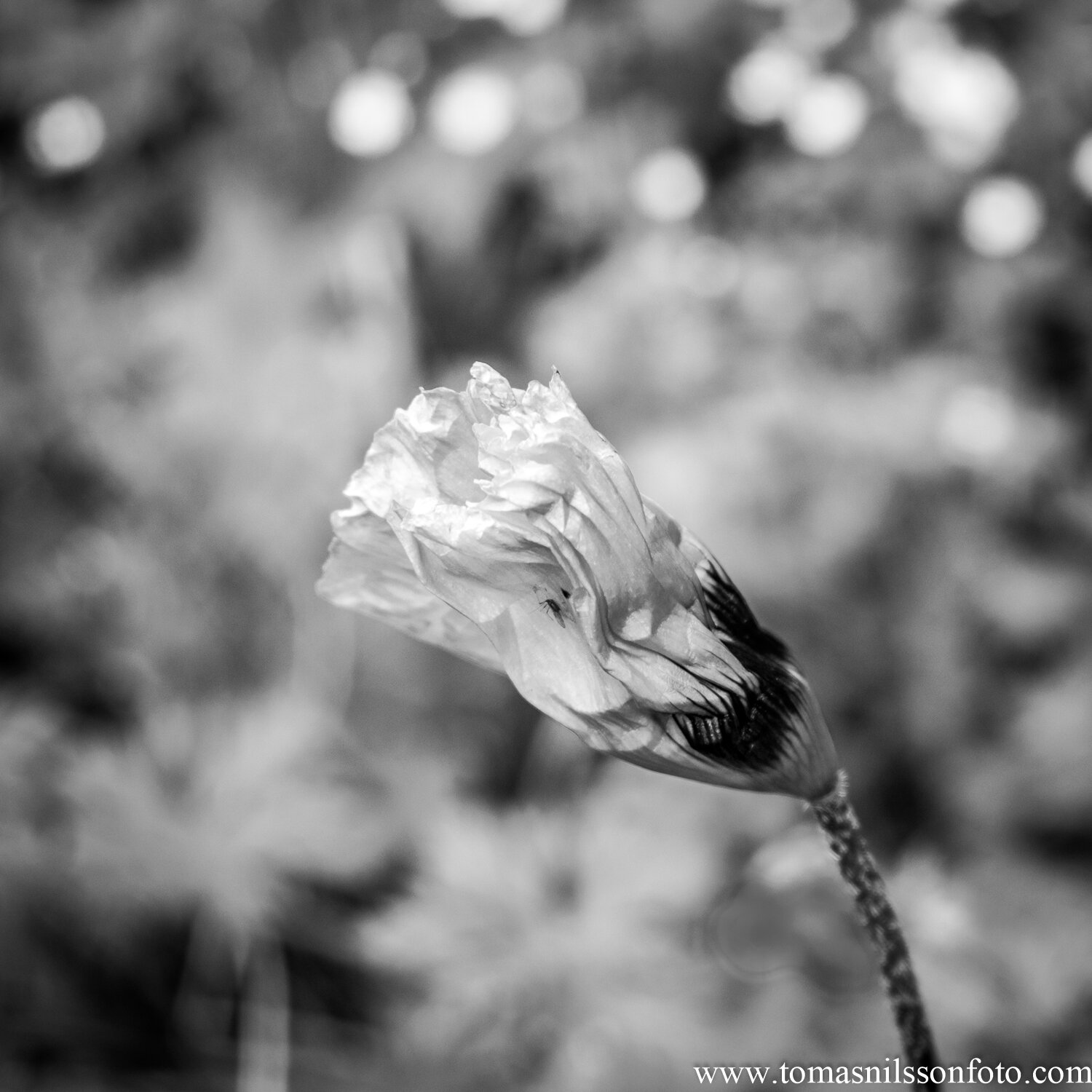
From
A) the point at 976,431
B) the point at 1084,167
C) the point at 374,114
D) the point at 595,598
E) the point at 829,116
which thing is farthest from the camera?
the point at 374,114

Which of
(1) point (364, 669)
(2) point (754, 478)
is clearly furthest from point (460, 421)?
(1) point (364, 669)

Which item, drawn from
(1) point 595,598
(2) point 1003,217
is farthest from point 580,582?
(2) point 1003,217

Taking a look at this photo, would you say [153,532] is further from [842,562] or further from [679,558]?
[679,558]

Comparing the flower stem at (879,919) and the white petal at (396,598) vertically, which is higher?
the white petal at (396,598)

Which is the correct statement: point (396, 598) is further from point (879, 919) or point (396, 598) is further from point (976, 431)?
point (976, 431)

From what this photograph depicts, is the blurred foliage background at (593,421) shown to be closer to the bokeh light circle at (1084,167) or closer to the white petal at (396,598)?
the bokeh light circle at (1084,167)

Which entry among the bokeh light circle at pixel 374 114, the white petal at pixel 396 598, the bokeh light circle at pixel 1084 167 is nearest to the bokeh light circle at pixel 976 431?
the bokeh light circle at pixel 1084 167

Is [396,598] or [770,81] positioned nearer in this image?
[396,598]
